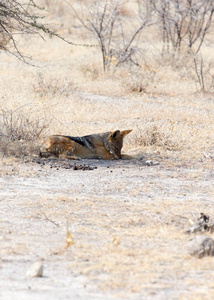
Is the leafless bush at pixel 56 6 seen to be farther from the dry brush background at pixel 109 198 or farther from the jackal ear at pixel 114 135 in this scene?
the jackal ear at pixel 114 135

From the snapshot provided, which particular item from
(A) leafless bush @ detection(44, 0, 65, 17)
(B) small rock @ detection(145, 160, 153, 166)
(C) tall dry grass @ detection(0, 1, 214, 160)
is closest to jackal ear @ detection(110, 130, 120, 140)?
(B) small rock @ detection(145, 160, 153, 166)

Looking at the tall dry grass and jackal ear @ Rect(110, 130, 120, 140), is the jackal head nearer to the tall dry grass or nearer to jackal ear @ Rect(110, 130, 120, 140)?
jackal ear @ Rect(110, 130, 120, 140)

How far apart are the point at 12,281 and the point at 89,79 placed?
12830 mm

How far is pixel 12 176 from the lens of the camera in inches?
250

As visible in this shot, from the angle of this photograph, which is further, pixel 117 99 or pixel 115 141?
pixel 117 99

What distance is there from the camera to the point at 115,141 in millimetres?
7312

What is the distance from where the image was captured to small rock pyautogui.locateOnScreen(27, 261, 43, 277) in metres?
3.27

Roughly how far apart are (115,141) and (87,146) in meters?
0.47

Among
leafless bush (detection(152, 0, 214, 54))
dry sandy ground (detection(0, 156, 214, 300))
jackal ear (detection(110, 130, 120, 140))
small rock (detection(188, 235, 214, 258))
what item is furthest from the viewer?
leafless bush (detection(152, 0, 214, 54))

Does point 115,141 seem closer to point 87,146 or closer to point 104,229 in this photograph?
point 87,146

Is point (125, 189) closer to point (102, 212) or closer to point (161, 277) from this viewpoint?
point (102, 212)

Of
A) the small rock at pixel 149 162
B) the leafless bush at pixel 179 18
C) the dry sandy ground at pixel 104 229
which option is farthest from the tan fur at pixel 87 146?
the leafless bush at pixel 179 18

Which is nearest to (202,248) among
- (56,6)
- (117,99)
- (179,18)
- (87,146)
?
(87,146)

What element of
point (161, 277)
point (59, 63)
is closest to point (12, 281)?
point (161, 277)
